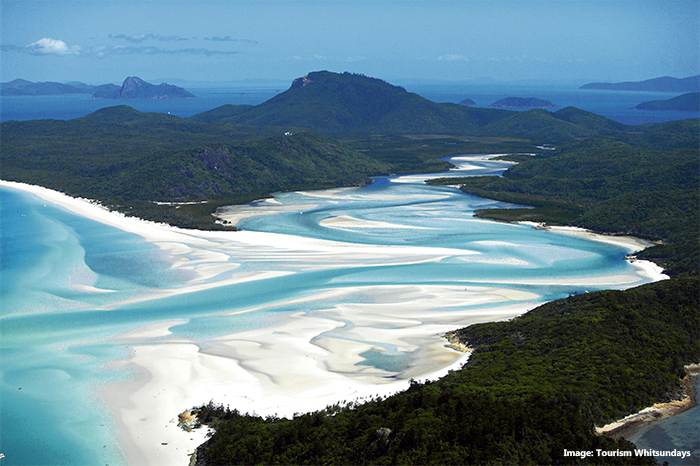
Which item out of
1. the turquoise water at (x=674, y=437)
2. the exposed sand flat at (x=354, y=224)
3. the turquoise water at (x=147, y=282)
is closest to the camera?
the turquoise water at (x=674, y=437)

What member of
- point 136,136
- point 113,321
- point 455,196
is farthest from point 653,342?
point 136,136

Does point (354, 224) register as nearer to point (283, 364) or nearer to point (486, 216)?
point (486, 216)

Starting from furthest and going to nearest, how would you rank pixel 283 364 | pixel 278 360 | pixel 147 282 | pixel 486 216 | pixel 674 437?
pixel 486 216
pixel 147 282
pixel 278 360
pixel 283 364
pixel 674 437

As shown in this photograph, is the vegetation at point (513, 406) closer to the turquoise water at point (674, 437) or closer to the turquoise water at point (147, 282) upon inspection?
the turquoise water at point (674, 437)

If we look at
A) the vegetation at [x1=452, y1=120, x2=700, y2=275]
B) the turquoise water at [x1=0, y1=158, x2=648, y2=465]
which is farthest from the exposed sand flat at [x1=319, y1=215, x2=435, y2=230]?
the vegetation at [x1=452, y1=120, x2=700, y2=275]

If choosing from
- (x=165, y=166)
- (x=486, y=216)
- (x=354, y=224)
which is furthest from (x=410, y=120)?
(x=354, y=224)

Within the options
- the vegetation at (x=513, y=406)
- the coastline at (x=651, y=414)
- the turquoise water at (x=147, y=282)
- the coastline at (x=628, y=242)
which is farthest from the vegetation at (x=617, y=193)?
the coastline at (x=651, y=414)
